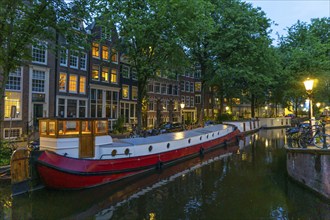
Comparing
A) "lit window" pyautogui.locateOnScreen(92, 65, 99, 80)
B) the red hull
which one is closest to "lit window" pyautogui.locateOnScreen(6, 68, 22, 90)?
"lit window" pyautogui.locateOnScreen(92, 65, 99, 80)

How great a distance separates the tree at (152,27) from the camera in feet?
72.8

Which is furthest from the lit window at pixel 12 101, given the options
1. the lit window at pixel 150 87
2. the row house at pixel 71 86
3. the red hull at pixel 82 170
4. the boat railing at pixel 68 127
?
the lit window at pixel 150 87

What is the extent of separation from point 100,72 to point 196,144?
1700 centimetres

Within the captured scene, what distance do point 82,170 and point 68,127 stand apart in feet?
6.89

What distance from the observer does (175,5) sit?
22.3 meters

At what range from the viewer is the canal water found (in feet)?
33.2

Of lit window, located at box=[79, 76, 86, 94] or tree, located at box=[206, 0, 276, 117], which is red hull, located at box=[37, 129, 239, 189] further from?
tree, located at box=[206, 0, 276, 117]

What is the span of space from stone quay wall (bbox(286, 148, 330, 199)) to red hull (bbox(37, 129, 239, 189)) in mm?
8098

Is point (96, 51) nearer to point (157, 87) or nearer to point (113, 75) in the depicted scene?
point (113, 75)

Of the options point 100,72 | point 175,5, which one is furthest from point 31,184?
point 100,72

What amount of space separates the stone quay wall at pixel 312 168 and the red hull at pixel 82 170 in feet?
26.6

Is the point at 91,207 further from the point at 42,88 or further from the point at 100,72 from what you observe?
the point at 100,72

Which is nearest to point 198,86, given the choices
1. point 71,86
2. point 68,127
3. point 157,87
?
point 157,87

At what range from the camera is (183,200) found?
38.7 feet
